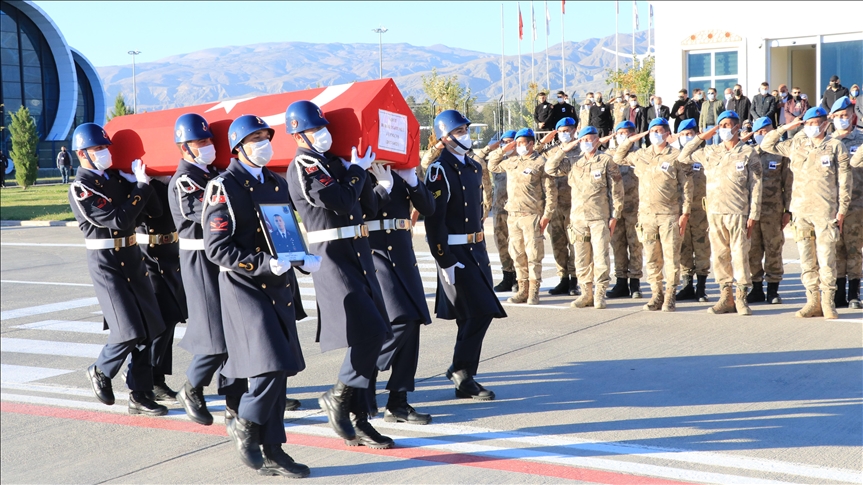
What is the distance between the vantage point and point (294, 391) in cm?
757

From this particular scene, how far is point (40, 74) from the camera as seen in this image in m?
66.8

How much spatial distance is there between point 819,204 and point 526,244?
3.34 meters

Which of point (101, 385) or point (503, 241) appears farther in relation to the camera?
point (503, 241)

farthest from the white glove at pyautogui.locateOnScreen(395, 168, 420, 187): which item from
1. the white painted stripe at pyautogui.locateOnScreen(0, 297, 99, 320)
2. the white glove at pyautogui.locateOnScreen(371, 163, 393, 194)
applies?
the white painted stripe at pyautogui.locateOnScreen(0, 297, 99, 320)

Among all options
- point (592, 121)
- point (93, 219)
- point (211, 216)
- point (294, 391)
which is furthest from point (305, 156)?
point (592, 121)

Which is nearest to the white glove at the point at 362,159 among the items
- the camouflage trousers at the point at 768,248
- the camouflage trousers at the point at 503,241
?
the camouflage trousers at the point at 768,248

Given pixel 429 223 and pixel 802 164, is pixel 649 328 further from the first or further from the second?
pixel 429 223

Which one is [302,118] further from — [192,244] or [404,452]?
[404,452]

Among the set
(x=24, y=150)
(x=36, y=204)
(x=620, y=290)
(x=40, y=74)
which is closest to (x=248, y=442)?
(x=620, y=290)

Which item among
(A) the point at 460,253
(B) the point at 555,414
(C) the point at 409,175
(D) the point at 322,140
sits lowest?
(B) the point at 555,414

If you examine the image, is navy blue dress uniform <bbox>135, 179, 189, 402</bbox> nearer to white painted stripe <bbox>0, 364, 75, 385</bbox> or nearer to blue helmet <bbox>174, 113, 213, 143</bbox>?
blue helmet <bbox>174, 113, 213, 143</bbox>

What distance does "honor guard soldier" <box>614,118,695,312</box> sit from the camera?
10.9 metres

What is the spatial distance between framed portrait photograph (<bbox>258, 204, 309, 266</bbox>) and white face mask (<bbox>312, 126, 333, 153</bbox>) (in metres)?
0.56

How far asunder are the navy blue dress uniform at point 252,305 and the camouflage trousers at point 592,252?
6.15 m
